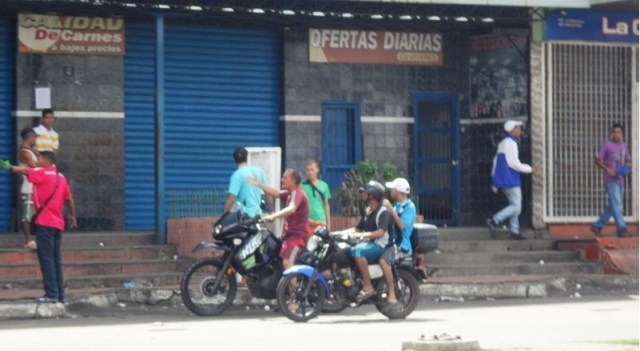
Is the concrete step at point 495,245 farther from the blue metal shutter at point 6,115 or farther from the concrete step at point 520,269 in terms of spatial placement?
the blue metal shutter at point 6,115

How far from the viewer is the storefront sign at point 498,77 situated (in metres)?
25.2

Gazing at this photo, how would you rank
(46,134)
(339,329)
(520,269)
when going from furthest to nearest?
(520,269) < (46,134) < (339,329)

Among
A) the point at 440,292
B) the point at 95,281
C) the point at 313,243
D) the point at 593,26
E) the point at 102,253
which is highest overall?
the point at 593,26

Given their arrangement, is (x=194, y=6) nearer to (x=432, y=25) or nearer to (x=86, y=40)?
(x=86, y=40)

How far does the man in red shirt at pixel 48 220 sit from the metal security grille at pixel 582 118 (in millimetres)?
9563

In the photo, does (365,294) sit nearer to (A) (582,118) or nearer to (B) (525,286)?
(B) (525,286)

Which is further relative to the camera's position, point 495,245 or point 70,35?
point 495,245

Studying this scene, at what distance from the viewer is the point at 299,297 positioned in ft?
56.8

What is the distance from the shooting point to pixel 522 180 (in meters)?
25.3

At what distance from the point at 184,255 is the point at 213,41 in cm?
404

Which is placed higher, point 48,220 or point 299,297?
point 48,220

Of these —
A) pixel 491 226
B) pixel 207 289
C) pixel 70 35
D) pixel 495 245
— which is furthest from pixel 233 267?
pixel 491 226

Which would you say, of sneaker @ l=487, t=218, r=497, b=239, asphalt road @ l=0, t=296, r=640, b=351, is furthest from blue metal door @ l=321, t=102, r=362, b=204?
asphalt road @ l=0, t=296, r=640, b=351

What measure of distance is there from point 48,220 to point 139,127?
19.7 feet
